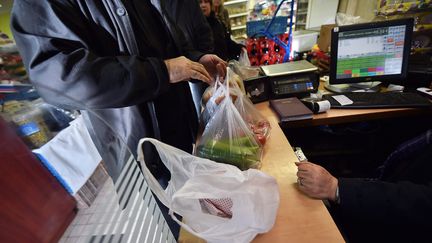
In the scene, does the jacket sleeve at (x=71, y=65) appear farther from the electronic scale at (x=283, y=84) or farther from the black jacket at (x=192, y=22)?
the electronic scale at (x=283, y=84)

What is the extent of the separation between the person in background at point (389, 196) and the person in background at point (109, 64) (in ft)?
1.63

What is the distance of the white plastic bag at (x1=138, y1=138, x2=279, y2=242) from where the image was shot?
37 centimetres

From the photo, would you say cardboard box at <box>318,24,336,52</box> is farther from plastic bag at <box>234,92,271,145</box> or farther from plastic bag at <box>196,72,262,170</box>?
plastic bag at <box>196,72,262,170</box>

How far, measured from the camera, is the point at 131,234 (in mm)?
378

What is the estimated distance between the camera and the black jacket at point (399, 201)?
50 centimetres

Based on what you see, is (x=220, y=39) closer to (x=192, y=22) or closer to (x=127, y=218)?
(x=192, y=22)

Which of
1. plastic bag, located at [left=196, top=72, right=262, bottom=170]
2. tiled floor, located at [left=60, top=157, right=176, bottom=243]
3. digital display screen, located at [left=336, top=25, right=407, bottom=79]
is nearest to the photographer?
tiled floor, located at [left=60, top=157, right=176, bottom=243]

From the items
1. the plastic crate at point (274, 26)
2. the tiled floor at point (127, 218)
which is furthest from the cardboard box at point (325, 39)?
the tiled floor at point (127, 218)

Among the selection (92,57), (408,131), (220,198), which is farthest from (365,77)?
(92,57)

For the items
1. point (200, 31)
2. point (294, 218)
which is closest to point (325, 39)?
point (200, 31)

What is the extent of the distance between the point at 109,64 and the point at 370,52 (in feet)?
4.23

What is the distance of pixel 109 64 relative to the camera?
55cm

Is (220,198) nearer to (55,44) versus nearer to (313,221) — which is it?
(313,221)

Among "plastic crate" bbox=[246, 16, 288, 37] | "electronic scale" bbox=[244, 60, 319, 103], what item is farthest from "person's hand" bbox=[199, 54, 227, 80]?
"plastic crate" bbox=[246, 16, 288, 37]
